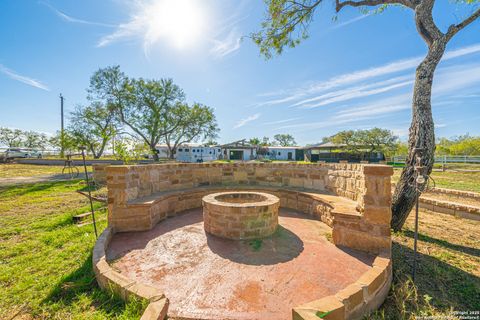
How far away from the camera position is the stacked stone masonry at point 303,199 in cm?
199

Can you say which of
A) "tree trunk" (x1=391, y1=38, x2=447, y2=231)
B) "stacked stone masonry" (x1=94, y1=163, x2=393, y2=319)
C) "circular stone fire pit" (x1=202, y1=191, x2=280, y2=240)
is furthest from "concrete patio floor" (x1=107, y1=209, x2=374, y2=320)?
"tree trunk" (x1=391, y1=38, x2=447, y2=231)

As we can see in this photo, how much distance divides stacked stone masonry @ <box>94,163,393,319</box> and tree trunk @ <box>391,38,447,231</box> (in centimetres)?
102

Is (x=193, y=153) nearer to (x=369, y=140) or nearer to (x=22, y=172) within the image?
(x=22, y=172)

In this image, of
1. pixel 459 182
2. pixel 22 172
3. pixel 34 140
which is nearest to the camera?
pixel 459 182

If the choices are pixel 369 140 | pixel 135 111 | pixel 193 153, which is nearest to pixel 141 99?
pixel 135 111

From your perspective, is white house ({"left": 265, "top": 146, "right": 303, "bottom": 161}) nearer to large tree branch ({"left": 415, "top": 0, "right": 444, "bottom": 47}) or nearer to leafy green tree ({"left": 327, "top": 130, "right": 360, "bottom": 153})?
leafy green tree ({"left": 327, "top": 130, "right": 360, "bottom": 153})

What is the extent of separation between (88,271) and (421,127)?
6.10 meters

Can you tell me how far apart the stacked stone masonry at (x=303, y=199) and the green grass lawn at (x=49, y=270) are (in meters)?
0.21

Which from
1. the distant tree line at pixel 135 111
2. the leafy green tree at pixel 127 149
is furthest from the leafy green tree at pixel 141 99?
Result: the leafy green tree at pixel 127 149

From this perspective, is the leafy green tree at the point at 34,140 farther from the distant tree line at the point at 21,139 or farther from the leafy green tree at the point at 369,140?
Result: the leafy green tree at the point at 369,140

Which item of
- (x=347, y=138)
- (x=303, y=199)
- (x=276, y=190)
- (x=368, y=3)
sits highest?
(x=368, y=3)

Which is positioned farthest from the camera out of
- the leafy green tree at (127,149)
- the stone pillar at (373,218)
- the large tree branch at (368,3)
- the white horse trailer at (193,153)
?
the white horse trailer at (193,153)

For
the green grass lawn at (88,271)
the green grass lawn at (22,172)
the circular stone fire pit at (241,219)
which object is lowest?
the green grass lawn at (88,271)

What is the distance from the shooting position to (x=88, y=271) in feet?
8.70
